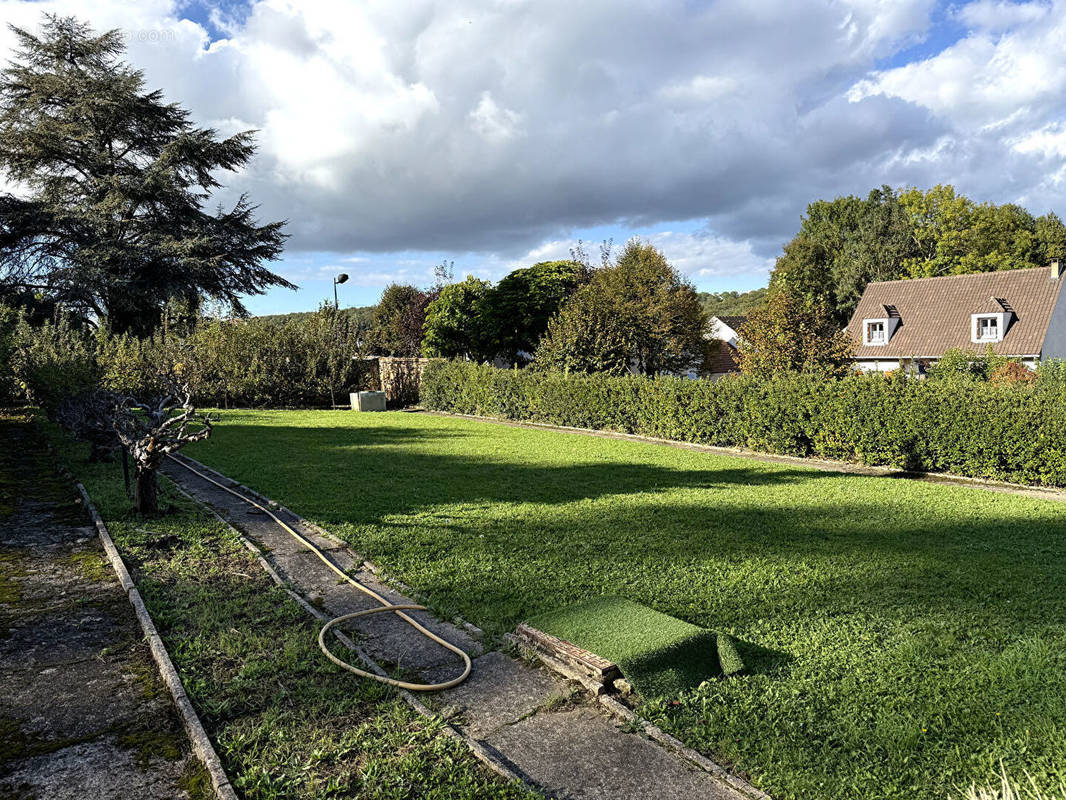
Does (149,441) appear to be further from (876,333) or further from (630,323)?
(876,333)

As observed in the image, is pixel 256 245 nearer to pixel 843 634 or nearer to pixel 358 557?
pixel 358 557

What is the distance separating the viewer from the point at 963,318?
29.2m

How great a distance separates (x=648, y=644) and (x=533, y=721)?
83cm

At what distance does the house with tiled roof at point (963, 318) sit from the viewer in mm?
27016

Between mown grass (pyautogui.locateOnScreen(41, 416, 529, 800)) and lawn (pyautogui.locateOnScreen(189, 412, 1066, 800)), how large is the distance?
1044mm

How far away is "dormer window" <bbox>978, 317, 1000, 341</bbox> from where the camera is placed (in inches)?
1101

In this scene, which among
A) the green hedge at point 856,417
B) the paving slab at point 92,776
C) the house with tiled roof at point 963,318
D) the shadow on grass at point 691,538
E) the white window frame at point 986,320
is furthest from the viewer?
the white window frame at point 986,320

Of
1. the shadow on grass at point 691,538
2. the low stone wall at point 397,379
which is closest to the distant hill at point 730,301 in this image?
the low stone wall at point 397,379

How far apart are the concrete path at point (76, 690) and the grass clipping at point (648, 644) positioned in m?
2.13

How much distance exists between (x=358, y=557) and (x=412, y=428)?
11493 mm

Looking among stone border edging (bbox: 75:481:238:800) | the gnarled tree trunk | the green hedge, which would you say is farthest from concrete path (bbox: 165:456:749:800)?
the green hedge

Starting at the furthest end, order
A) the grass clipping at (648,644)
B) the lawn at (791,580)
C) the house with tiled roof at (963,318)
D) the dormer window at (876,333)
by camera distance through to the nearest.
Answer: the dormer window at (876,333) < the house with tiled roof at (963,318) < the grass clipping at (648,644) < the lawn at (791,580)

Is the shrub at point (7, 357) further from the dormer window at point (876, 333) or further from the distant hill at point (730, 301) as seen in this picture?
the distant hill at point (730, 301)

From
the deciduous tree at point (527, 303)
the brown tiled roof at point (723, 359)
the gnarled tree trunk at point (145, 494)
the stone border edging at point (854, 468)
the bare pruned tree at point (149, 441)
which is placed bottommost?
the stone border edging at point (854, 468)
